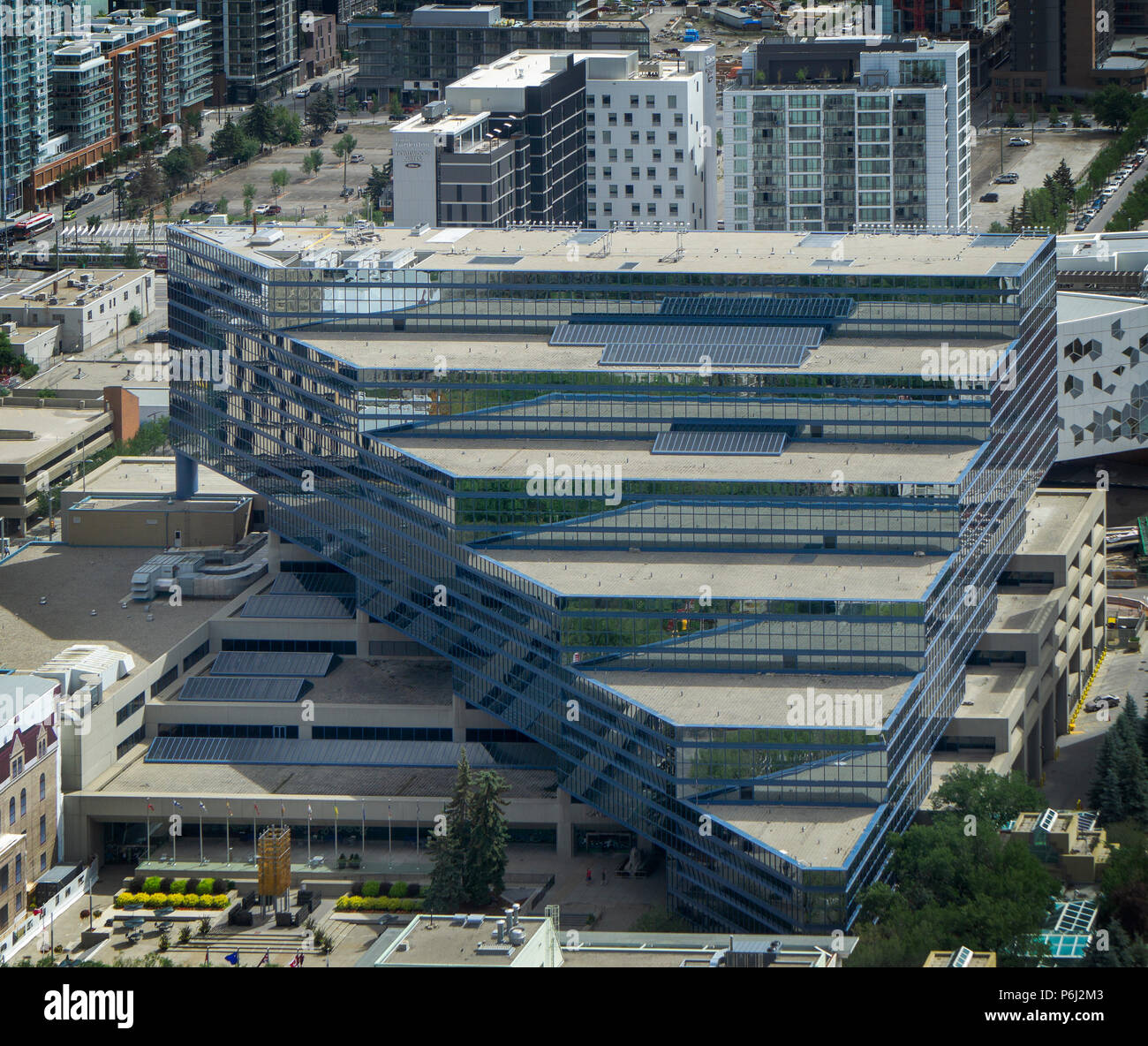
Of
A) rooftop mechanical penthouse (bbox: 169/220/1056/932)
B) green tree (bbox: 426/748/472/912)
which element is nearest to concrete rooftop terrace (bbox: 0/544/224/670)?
rooftop mechanical penthouse (bbox: 169/220/1056/932)

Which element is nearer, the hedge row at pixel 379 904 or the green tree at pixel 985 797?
the green tree at pixel 985 797

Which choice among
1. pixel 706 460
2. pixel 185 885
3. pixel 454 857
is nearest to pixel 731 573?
pixel 706 460

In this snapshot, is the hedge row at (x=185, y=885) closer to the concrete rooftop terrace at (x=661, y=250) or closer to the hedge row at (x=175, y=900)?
the hedge row at (x=175, y=900)

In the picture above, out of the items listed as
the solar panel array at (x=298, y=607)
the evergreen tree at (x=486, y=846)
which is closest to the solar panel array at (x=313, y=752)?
the solar panel array at (x=298, y=607)

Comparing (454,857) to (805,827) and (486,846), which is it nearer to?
(486,846)

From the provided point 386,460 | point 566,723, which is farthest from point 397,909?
point 386,460
